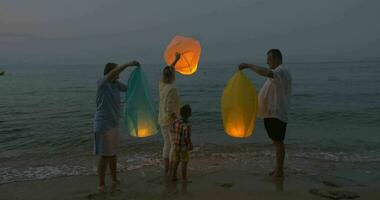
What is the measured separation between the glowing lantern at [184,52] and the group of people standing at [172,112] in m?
0.28

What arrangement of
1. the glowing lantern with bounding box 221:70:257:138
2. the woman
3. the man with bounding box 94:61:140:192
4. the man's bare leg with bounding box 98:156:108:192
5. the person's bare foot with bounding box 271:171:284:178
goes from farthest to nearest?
the person's bare foot with bounding box 271:171:284:178
the glowing lantern with bounding box 221:70:257:138
the woman
the man's bare leg with bounding box 98:156:108:192
the man with bounding box 94:61:140:192

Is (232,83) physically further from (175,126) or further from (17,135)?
(17,135)

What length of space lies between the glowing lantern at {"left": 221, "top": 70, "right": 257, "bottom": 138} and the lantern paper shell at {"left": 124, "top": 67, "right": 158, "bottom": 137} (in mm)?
1181

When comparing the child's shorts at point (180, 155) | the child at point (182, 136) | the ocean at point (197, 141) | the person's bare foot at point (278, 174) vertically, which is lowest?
the ocean at point (197, 141)

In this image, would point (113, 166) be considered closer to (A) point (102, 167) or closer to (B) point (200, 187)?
(A) point (102, 167)

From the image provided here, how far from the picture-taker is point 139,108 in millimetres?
6355

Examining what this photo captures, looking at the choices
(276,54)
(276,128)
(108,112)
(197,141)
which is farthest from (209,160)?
(108,112)

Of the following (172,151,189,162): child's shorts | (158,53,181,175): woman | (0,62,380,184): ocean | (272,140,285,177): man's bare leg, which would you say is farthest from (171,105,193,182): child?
(0,62,380,184): ocean

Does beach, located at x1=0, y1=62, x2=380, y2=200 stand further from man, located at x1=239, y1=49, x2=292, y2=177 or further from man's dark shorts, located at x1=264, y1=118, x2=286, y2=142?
man, located at x1=239, y1=49, x2=292, y2=177

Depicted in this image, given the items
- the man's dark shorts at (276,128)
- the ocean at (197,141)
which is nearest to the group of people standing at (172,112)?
the man's dark shorts at (276,128)

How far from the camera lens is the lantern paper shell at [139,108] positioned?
627cm

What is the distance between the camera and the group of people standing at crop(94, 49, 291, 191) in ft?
18.6

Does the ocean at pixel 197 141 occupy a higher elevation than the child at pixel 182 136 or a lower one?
lower

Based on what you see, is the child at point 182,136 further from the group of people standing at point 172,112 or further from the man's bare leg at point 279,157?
the man's bare leg at point 279,157
